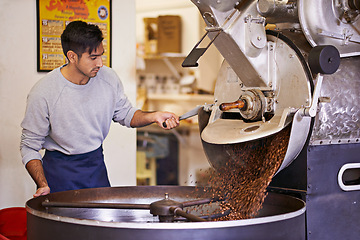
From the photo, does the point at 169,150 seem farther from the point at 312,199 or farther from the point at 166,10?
the point at 312,199

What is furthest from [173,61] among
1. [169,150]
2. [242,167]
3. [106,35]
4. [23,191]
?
[242,167]

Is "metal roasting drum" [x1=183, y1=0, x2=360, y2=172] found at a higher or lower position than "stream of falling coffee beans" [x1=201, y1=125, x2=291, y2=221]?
higher

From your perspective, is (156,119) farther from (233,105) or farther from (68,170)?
(233,105)

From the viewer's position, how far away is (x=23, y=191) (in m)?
3.07

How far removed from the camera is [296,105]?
5.19 ft

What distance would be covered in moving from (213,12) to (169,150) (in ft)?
12.2

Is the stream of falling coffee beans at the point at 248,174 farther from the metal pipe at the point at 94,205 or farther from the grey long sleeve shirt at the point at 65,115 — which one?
the grey long sleeve shirt at the point at 65,115

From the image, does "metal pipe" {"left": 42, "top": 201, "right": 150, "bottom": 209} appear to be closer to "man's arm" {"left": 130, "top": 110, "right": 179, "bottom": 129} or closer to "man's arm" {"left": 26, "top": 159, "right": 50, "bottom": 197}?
"man's arm" {"left": 26, "top": 159, "right": 50, "bottom": 197}

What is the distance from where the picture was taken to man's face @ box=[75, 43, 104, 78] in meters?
2.33

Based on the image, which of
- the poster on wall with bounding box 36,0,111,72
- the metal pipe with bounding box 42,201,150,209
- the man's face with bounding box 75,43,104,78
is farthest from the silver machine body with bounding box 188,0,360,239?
the poster on wall with bounding box 36,0,111,72

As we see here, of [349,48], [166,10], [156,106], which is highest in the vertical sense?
[166,10]

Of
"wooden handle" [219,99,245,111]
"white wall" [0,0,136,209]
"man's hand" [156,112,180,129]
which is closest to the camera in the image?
"wooden handle" [219,99,245,111]

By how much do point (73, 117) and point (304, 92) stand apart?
1.15m

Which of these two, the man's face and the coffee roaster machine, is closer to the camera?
the coffee roaster machine
